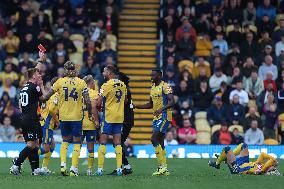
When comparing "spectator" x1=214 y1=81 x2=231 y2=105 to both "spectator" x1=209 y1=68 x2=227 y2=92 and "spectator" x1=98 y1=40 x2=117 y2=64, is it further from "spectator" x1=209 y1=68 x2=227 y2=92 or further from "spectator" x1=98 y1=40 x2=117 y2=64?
"spectator" x1=98 y1=40 x2=117 y2=64

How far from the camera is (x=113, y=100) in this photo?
21.1 m

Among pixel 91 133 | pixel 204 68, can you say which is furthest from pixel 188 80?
pixel 91 133

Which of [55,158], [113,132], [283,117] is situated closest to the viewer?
[113,132]

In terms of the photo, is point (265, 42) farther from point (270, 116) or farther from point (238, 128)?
point (238, 128)

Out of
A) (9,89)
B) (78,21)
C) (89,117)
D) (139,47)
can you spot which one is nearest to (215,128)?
(139,47)

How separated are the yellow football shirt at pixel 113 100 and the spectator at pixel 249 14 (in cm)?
1377

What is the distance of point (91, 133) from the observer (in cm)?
2155

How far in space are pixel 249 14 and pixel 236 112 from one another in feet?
15.9

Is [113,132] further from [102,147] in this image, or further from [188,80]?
[188,80]

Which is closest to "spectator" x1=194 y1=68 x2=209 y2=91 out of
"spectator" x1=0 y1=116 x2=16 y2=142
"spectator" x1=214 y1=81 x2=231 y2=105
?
"spectator" x1=214 y1=81 x2=231 y2=105

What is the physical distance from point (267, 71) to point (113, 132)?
1214 centimetres

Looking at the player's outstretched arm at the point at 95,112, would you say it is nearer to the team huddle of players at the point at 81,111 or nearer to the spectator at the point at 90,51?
the team huddle of players at the point at 81,111

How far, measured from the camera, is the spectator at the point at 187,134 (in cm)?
3003

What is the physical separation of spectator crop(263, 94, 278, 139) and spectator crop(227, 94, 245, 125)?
0.72m
